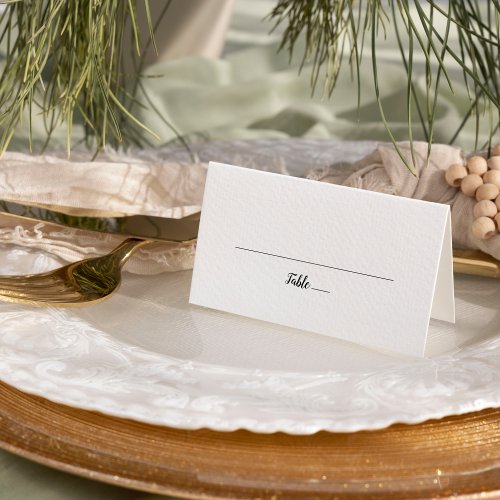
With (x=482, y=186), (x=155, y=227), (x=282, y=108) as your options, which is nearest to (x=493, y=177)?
(x=482, y=186)

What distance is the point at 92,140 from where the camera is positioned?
0.56 metres

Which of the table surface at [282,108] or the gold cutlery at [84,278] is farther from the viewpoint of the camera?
the table surface at [282,108]

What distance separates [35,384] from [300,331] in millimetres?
105

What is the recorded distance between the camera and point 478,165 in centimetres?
35

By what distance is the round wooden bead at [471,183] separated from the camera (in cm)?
35

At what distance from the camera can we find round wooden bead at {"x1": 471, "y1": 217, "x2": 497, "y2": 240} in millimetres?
339

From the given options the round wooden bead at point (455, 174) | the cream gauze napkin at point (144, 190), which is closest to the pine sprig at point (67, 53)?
the cream gauze napkin at point (144, 190)

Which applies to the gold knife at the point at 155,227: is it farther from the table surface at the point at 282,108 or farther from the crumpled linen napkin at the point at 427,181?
the table surface at the point at 282,108

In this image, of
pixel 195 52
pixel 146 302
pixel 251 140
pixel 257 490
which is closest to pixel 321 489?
pixel 257 490

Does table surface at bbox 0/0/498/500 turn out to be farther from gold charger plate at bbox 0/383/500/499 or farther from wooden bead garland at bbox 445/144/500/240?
gold charger plate at bbox 0/383/500/499

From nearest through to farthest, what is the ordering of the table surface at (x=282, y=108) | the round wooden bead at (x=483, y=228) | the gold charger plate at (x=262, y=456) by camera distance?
the gold charger plate at (x=262, y=456) → the round wooden bead at (x=483, y=228) → the table surface at (x=282, y=108)

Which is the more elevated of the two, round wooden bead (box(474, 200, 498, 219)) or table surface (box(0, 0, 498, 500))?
round wooden bead (box(474, 200, 498, 219))

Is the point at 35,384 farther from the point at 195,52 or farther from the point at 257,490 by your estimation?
the point at 195,52

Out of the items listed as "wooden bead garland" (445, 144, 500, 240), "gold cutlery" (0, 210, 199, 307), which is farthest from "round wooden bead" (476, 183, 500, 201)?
"gold cutlery" (0, 210, 199, 307)
